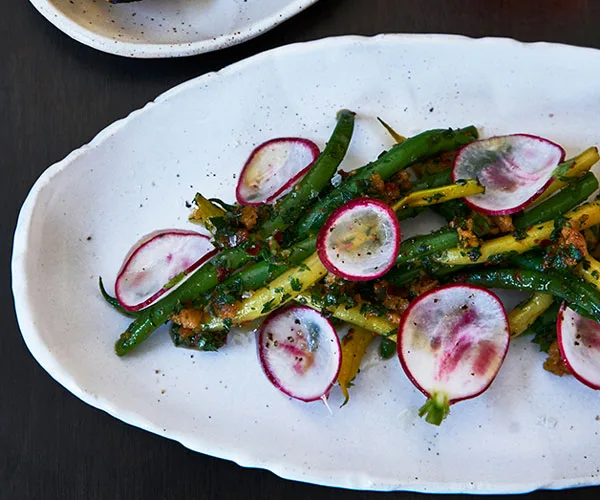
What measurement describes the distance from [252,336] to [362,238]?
48 centimetres

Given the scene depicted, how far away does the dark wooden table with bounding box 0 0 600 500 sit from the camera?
6.53 feet

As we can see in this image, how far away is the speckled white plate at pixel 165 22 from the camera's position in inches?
77.2


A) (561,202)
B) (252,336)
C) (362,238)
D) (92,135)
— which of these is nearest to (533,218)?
(561,202)

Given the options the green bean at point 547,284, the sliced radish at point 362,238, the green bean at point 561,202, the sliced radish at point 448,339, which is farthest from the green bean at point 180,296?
the green bean at point 561,202

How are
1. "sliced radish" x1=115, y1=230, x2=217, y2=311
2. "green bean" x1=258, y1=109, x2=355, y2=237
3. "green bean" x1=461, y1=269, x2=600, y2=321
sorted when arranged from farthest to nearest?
1. "sliced radish" x1=115, y1=230, x2=217, y2=311
2. "green bean" x1=258, y1=109, x2=355, y2=237
3. "green bean" x1=461, y1=269, x2=600, y2=321

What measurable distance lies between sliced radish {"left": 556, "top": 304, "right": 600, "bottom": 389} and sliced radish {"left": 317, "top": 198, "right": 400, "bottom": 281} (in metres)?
0.51

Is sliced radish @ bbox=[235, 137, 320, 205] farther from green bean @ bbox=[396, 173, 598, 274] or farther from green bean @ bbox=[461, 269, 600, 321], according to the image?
green bean @ bbox=[461, 269, 600, 321]

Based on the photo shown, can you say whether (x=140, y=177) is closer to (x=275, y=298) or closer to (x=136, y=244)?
(x=136, y=244)

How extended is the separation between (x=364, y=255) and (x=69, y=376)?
90 centimetres

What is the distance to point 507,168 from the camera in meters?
1.73

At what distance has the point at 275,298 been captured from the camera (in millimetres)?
1690

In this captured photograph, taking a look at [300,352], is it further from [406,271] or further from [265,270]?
[406,271]

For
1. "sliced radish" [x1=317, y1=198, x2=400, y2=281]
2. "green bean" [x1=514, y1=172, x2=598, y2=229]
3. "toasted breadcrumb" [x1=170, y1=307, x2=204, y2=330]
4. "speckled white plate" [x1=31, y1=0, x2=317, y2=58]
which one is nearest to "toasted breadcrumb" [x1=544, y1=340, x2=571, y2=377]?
"green bean" [x1=514, y1=172, x2=598, y2=229]

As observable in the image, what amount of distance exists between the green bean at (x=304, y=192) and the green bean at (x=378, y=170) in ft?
0.10
